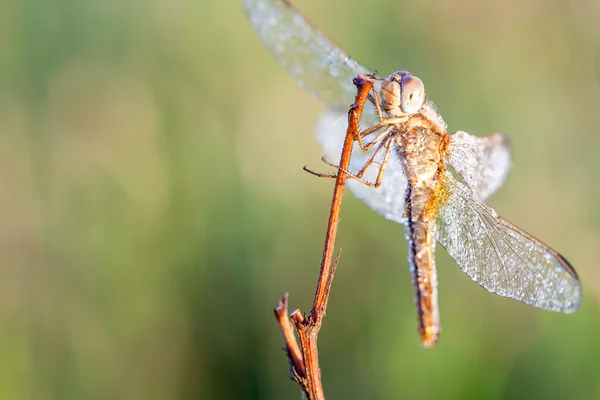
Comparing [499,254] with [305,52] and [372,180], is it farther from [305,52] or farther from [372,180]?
[305,52]

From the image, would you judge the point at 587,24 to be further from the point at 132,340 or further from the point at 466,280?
the point at 132,340

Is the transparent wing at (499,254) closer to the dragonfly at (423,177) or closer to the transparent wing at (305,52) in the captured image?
the dragonfly at (423,177)

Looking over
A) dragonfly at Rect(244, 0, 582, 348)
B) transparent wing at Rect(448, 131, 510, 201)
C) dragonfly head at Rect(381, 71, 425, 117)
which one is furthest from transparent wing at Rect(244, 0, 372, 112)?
transparent wing at Rect(448, 131, 510, 201)

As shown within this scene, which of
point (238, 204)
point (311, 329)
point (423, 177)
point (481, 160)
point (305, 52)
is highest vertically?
point (305, 52)

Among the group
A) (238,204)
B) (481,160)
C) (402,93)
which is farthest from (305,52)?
(238,204)

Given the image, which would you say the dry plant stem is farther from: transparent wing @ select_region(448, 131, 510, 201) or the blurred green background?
the blurred green background

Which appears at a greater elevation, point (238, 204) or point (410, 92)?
point (238, 204)
